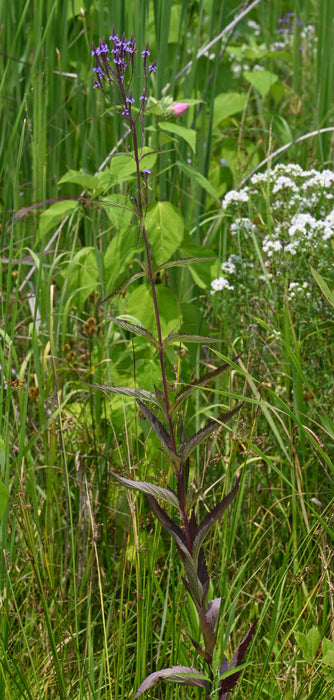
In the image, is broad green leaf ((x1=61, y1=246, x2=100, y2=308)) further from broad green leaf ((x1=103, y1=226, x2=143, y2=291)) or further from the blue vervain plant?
the blue vervain plant

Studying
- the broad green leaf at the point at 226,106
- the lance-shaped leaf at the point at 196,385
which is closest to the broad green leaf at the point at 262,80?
the broad green leaf at the point at 226,106

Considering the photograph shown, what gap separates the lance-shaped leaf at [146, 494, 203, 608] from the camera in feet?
3.28

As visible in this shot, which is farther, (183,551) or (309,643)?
(309,643)

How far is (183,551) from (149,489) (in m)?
0.10

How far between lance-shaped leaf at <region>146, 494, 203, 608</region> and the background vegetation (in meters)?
0.24

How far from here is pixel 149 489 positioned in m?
0.97

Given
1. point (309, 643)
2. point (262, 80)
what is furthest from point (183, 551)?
point (262, 80)

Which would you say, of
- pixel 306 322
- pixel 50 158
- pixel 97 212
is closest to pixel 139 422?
pixel 306 322

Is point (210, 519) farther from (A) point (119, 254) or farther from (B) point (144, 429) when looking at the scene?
(A) point (119, 254)

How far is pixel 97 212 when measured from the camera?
216 cm

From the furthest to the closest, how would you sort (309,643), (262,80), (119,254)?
1. (262,80)
2. (119,254)
3. (309,643)

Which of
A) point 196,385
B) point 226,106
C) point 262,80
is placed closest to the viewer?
point 196,385

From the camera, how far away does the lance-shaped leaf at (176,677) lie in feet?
3.26

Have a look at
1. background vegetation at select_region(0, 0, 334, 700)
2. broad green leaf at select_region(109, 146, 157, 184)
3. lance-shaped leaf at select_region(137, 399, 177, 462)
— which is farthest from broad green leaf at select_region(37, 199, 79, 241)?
lance-shaped leaf at select_region(137, 399, 177, 462)
